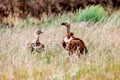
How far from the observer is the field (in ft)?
15.9

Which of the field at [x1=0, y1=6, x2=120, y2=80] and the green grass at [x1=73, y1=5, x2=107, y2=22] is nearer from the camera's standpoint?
the field at [x1=0, y1=6, x2=120, y2=80]

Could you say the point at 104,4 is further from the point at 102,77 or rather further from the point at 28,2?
the point at 102,77

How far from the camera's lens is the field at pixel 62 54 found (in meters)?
4.85

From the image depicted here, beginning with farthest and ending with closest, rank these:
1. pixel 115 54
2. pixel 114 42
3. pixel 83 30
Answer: pixel 83 30, pixel 114 42, pixel 115 54

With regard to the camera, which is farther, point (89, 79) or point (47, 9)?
point (47, 9)

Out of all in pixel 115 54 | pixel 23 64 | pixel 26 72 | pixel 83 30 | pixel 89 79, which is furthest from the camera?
pixel 83 30

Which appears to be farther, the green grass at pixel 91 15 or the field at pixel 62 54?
the green grass at pixel 91 15

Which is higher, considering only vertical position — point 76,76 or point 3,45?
point 76,76

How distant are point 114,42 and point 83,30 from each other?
261cm

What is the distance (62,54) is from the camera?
7.28m

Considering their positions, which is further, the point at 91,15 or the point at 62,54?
the point at 91,15

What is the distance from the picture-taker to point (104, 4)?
53.6 feet

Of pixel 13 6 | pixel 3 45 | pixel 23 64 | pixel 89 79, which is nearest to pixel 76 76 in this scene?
pixel 89 79

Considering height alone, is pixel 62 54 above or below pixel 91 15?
above
